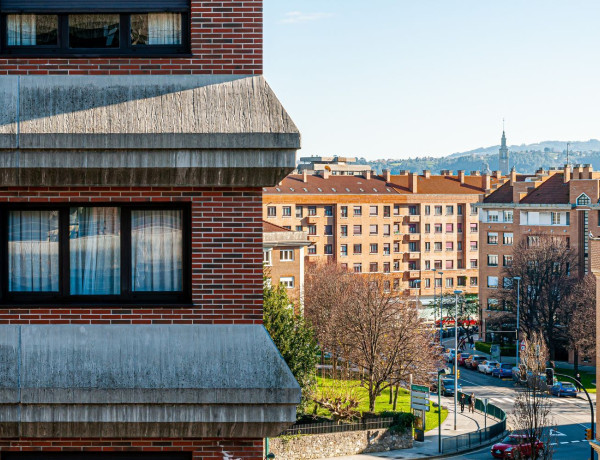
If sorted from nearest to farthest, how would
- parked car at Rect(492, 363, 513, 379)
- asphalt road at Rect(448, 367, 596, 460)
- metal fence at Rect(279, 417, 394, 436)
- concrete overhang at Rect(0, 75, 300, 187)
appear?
concrete overhang at Rect(0, 75, 300, 187), metal fence at Rect(279, 417, 394, 436), asphalt road at Rect(448, 367, 596, 460), parked car at Rect(492, 363, 513, 379)

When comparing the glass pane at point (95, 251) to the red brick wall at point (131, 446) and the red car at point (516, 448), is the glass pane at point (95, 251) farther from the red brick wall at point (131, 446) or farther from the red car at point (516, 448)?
the red car at point (516, 448)

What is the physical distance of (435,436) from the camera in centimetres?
5262

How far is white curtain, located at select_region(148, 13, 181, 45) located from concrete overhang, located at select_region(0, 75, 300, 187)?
1.15 feet

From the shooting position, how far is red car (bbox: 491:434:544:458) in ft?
144

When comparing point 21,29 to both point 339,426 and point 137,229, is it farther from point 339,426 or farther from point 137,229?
point 339,426

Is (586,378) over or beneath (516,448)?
beneath

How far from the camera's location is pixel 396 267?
4801 inches

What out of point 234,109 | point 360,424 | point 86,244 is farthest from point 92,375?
point 360,424

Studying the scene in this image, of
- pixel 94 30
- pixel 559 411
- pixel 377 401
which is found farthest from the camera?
pixel 559 411

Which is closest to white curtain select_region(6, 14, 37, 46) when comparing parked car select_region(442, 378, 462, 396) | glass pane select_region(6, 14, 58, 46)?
glass pane select_region(6, 14, 58, 46)

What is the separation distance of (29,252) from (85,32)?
6.24 ft

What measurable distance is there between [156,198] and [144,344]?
3.97 feet

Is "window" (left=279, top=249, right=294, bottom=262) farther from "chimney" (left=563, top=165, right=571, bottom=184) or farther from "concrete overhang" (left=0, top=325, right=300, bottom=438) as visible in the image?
"concrete overhang" (left=0, top=325, right=300, bottom=438)

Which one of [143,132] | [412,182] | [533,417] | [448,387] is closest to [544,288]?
[448,387]
